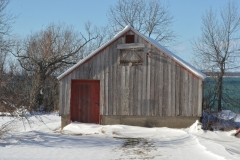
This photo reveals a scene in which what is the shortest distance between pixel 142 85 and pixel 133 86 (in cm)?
43

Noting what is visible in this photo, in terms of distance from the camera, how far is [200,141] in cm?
1310

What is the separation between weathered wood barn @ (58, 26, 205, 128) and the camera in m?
17.0

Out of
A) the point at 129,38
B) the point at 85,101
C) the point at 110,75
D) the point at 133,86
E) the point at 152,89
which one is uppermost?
the point at 129,38

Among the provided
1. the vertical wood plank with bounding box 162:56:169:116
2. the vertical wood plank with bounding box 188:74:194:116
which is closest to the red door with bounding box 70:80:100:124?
the vertical wood plank with bounding box 162:56:169:116

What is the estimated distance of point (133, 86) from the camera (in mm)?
17547

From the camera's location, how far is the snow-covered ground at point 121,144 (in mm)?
10914

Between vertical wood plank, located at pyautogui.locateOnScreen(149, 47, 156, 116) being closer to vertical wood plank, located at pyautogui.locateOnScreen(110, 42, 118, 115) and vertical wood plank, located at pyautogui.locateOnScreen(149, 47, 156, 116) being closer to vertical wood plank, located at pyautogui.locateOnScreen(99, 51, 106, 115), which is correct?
vertical wood plank, located at pyautogui.locateOnScreen(110, 42, 118, 115)

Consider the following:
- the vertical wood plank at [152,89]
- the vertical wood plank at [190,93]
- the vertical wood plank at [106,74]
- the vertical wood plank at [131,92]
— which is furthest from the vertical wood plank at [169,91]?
the vertical wood plank at [106,74]

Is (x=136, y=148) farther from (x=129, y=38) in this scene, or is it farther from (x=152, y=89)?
(x=129, y=38)

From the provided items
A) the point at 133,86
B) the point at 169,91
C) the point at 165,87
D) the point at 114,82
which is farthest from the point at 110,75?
the point at 169,91

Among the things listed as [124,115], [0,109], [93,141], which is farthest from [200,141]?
[0,109]

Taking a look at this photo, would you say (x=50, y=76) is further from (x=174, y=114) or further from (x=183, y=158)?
(x=183, y=158)

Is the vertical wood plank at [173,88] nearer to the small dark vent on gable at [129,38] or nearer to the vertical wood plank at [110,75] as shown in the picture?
the small dark vent on gable at [129,38]

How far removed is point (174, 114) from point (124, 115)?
2.39 m
